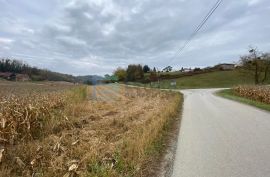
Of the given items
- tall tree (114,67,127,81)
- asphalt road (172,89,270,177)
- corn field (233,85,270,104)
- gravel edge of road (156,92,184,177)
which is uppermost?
tall tree (114,67,127,81)

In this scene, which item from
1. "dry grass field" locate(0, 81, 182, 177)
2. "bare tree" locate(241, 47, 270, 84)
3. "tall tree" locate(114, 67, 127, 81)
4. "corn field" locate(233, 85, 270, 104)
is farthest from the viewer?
"tall tree" locate(114, 67, 127, 81)

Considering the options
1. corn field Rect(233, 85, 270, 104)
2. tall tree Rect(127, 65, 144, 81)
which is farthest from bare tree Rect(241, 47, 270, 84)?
tall tree Rect(127, 65, 144, 81)

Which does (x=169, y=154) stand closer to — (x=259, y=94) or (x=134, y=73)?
(x=259, y=94)

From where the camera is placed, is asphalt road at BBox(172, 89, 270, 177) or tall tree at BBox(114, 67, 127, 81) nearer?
asphalt road at BBox(172, 89, 270, 177)

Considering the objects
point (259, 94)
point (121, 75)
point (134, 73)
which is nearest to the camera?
point (259, 94)

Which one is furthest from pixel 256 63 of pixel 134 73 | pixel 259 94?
pixel 134 73

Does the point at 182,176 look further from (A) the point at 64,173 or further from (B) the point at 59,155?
(B) the point at 59,155

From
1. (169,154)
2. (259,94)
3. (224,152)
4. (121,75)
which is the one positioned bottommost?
(169,154)

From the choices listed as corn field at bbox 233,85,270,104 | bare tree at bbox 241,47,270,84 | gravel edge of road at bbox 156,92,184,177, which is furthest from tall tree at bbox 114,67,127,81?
gravel edge of road at bbox 156,92,184,177

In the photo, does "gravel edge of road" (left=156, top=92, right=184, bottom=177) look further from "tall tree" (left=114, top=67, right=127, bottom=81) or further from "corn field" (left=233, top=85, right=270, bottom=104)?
"tall tree" (left=114, top=67, right=127, bottom=81)

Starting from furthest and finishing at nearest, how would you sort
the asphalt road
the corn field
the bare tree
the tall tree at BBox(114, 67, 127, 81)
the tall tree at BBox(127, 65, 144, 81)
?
the tall tree at BBox(114, 67, 127, 81) < the tall tree at BBox(127, 65, 144, 81) < the bare tree < the corn field < the asphalt road

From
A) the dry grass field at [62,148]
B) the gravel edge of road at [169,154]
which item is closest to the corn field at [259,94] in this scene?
the gravel edge of road at [169,154]

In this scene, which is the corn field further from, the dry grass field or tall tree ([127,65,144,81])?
tall tree ([127,65,144,81])

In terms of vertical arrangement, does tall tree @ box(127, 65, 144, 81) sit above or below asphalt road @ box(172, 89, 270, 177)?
above
